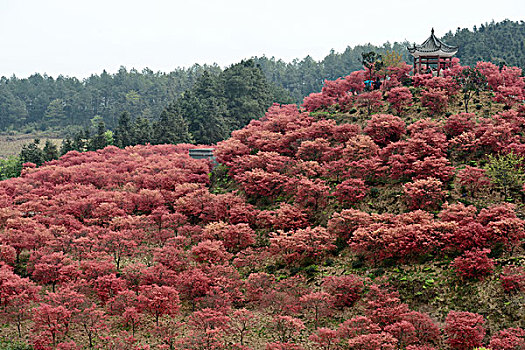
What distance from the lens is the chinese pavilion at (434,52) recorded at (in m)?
44.7

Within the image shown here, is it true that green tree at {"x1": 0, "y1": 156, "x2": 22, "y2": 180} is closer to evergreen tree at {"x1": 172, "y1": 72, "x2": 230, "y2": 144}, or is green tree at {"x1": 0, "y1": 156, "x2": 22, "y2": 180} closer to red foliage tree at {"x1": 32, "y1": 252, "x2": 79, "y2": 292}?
evergreen tree at {"x1": 172, "y1": 72, "x2": 230, "y2": 144}

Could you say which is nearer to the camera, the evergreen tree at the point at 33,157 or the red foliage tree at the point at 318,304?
the red foliage tree at the point at 318,304

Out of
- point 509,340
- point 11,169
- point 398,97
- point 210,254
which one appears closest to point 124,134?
point 11,169

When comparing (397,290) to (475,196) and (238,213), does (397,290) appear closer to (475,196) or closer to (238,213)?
(475,196)

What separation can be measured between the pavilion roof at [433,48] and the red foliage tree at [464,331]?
101ft

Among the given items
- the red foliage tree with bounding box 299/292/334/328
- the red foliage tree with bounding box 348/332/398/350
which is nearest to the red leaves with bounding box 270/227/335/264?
the red foliage tree with bounding box 299/292/334/328

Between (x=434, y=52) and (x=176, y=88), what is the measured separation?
3589 inches

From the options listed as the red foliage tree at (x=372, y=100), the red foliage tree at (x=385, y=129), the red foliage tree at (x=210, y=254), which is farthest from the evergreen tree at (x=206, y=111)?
the red foliage tree at (x=210, y=254)

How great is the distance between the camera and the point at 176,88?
127 m

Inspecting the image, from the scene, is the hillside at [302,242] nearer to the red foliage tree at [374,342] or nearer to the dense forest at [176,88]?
the red foliage tree at [374,342]

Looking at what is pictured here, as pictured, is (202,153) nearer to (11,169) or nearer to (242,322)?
(242,322)

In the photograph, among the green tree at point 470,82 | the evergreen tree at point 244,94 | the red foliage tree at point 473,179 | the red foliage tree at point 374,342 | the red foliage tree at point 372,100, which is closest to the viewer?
the red foliage tree at point 374,342

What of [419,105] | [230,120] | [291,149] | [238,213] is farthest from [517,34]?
[238,213]

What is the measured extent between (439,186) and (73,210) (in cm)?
2429
